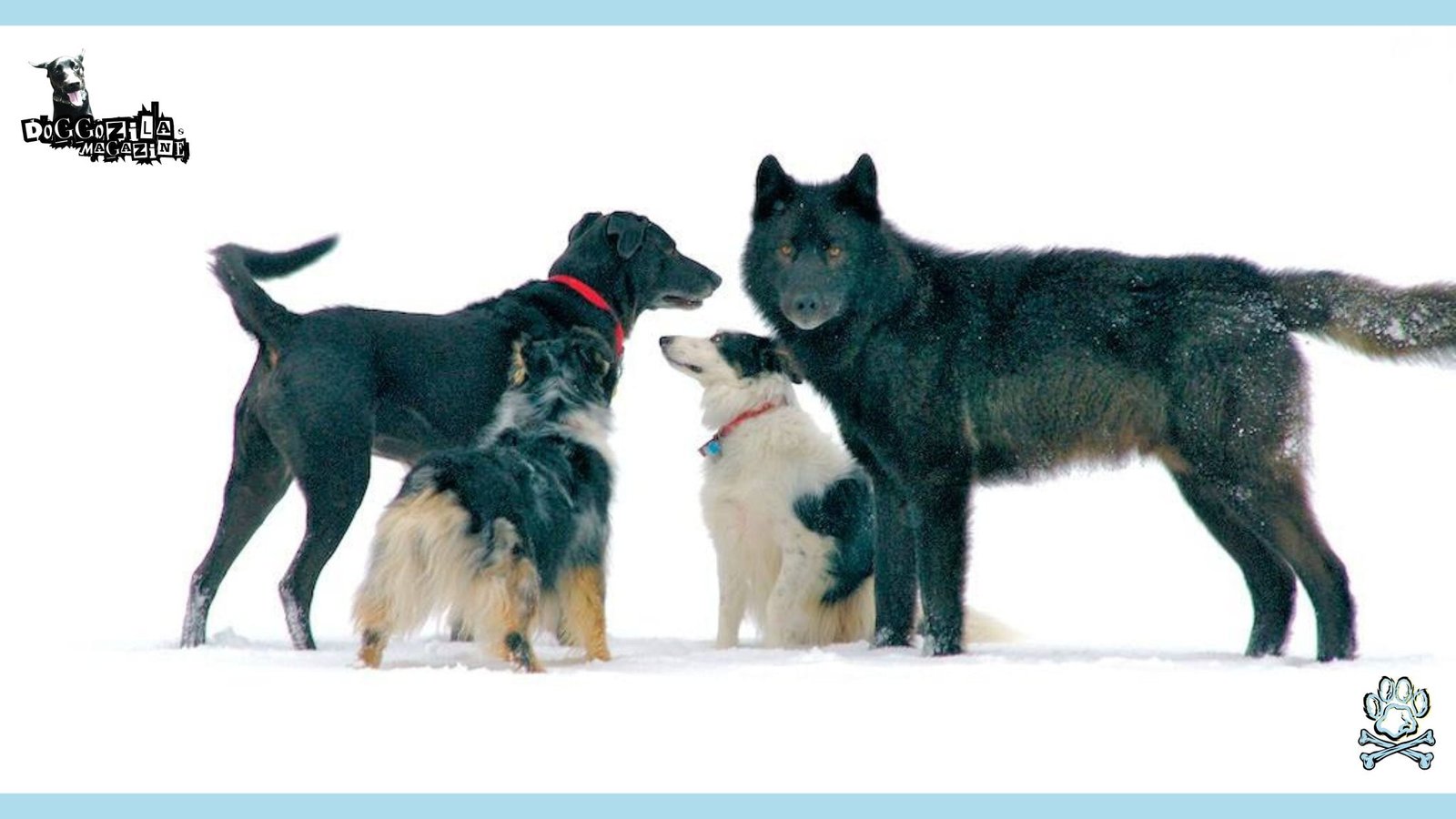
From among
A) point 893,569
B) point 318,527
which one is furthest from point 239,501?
point 893,569

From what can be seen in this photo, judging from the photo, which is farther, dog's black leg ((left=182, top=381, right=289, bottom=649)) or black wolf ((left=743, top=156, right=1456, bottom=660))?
dog's black leg ((left=182, top=381, right=289, bottom=649))

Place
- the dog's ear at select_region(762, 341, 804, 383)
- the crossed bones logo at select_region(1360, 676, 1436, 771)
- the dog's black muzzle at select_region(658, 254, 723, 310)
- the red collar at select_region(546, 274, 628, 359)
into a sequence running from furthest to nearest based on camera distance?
the dog's black muzzle at select_region(658, 254, 723, 310) → the red collar at select_region(546, 274, 628, 359) → the dog's ear at select_region(762, 341, 804, 383) → the crossed bones logo at select_region(1360, 676, 1436, 771)

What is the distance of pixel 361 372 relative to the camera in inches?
336

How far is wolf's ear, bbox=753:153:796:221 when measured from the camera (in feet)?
27.4

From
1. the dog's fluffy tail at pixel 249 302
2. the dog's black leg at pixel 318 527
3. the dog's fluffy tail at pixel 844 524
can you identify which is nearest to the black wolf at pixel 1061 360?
the dog's fluffy tail at pixel 844 524

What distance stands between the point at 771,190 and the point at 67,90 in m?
4.60

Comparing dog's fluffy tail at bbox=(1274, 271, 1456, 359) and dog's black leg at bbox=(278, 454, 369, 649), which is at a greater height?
dog's fluffy tail at bbox=(1274, 271, 1456, 359)

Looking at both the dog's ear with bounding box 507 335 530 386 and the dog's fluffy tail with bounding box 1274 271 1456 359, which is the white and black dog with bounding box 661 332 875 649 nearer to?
the dog's ear with bounding box 507 335 530 386

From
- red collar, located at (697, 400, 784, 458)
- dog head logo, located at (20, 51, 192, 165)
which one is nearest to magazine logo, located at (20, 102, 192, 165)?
dog head logo, located at (20, 51, 192, 165)

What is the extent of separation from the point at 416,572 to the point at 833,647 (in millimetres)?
2614

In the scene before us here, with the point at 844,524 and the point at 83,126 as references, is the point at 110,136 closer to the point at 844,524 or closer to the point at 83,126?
the point at 83,126

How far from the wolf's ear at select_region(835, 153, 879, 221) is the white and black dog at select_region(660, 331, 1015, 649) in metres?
0.90

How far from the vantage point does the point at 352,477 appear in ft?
27.7

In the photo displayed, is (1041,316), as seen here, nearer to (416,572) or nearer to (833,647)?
(833,647)
